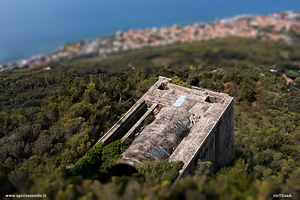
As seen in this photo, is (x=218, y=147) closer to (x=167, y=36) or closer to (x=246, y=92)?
(x=167, y=36)

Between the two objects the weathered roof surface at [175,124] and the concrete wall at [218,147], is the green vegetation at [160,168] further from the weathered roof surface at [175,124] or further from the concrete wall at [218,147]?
the weathered roof surface at [175,124]

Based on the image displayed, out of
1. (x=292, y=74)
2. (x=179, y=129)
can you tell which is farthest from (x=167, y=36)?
(x=292, y=74)

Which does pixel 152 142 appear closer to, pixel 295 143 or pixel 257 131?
pixel 257 131

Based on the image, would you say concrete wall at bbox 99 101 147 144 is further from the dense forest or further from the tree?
the tree

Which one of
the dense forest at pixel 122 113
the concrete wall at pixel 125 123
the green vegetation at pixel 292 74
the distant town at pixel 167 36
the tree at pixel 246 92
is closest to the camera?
the distant town at pixel 167 36

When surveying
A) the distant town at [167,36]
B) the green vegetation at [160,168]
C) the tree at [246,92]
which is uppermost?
the distant town at [167,36]

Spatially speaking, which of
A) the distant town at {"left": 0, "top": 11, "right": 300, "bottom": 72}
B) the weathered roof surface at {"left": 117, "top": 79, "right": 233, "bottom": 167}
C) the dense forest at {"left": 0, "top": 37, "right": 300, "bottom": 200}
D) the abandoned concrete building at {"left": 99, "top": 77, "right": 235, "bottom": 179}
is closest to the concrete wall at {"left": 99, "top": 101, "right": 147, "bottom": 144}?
the abandoned concrete building at {"left": 99, "top": 77, "right": 235, "bottom": 179}

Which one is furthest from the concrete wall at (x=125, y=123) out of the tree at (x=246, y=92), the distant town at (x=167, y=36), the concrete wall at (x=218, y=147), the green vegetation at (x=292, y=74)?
the green vegetation at (x=292, y=74)
